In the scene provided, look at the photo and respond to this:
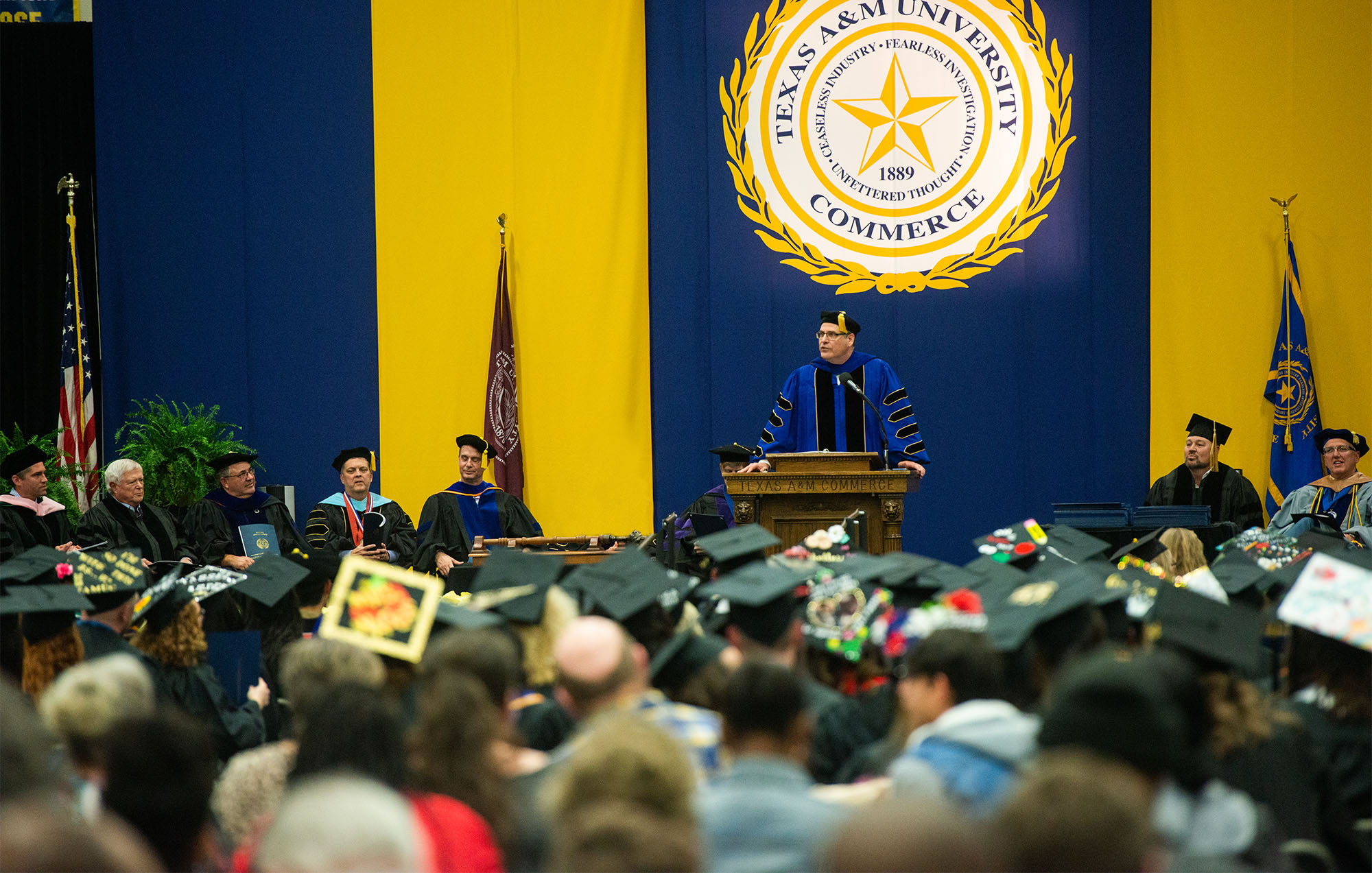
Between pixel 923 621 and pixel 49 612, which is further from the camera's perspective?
pixel 49 612

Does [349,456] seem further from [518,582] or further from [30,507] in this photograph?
[518,582]

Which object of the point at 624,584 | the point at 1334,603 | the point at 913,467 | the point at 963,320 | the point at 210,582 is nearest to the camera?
the point at 1334,603

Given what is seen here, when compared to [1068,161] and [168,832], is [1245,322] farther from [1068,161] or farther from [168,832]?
[168,832]

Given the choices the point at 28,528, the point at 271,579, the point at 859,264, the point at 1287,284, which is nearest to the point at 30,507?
the point at 28,528

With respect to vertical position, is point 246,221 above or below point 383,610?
above

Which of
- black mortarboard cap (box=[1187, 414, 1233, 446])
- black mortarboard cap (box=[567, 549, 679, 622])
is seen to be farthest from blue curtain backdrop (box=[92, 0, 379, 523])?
black mortarboard cap (box=[567, 549, 679, 622])

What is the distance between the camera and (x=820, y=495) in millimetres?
6008

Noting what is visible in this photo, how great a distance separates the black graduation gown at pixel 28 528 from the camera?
761 cm

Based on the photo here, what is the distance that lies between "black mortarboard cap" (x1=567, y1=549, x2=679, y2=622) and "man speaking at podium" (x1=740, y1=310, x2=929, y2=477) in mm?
3485

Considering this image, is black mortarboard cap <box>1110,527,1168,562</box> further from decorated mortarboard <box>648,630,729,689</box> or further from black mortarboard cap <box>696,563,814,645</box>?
decorated mortarboard <box>648,630,729,689</box>

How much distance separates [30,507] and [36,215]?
10.1 feet

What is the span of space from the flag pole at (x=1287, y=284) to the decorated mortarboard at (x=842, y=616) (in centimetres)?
626

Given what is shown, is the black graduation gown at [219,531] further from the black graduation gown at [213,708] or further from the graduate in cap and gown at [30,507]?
the black graduation gown at [213,708]

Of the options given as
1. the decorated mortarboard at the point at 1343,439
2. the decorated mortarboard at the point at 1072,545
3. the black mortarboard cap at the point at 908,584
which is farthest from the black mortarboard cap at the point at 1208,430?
the black mortarboard cap at the point at 908,584
